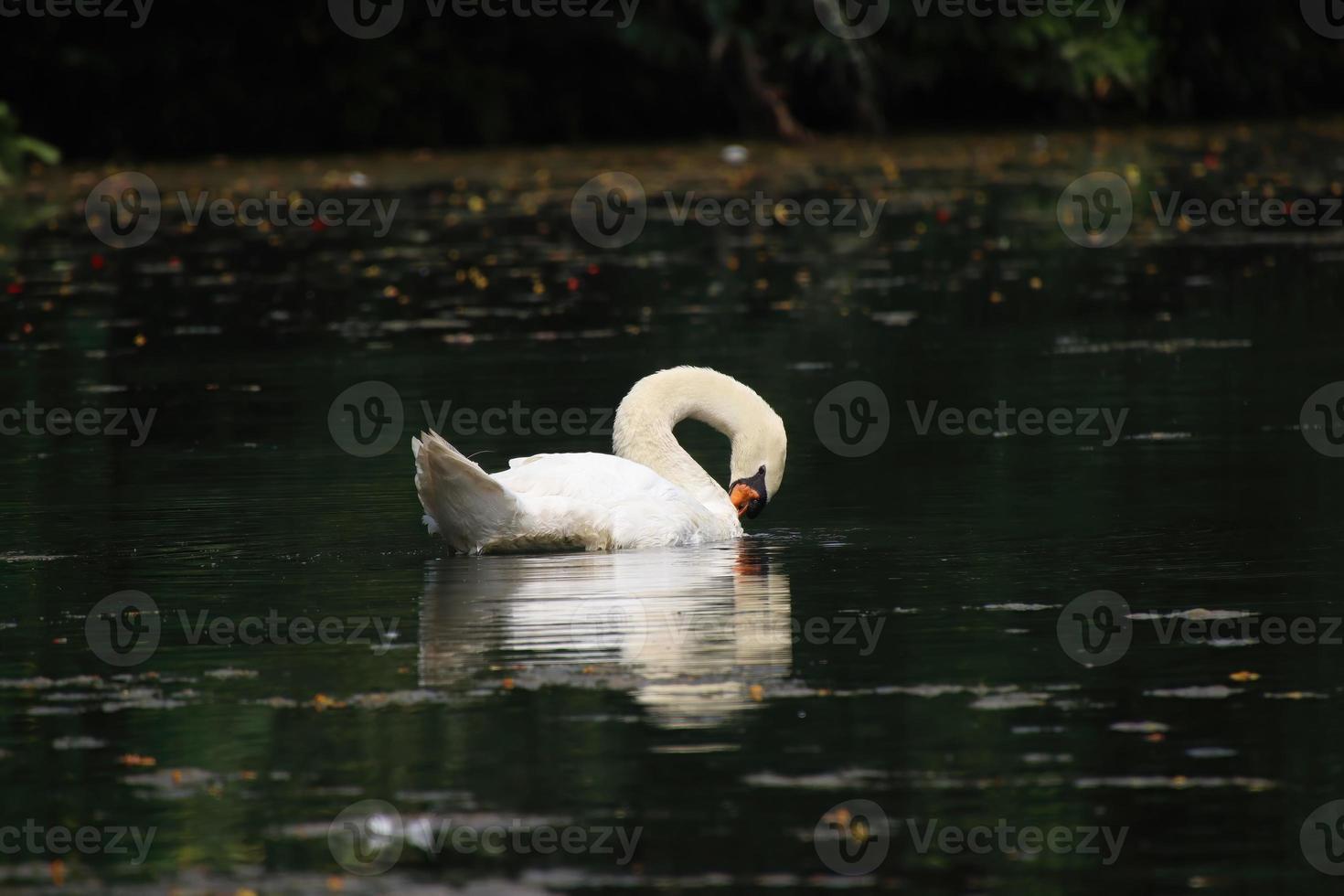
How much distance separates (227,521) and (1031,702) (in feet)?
A: 16.0

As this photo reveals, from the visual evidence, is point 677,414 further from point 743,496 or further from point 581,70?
point 581,70

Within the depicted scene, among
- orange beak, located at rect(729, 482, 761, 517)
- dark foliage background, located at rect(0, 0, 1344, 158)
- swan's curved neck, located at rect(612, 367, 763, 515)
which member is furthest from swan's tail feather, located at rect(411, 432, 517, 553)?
dark foliage background, located at rect(0, 0, 1344, 158)

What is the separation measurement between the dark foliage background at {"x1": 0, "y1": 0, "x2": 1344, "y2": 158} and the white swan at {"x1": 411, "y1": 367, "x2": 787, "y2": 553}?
34.5 m

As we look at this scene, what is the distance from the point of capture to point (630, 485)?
1080cm

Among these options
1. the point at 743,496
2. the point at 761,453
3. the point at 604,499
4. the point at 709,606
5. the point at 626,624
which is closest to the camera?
the point at 626,624

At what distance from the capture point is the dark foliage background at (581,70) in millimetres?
47812

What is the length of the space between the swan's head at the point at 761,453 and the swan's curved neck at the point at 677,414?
39mm

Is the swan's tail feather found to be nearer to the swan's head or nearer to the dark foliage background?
the swan's head

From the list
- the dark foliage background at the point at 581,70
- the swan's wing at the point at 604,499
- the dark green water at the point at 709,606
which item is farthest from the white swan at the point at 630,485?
the dark foliage background at the point at 581,70

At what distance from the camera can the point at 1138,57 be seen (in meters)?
48.1

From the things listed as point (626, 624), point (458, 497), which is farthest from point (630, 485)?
point (626, 624)

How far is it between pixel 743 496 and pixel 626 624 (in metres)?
2.49

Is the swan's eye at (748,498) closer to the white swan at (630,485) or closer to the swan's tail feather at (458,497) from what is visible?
the white swan at (630,485)

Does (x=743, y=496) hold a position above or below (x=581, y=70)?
below
